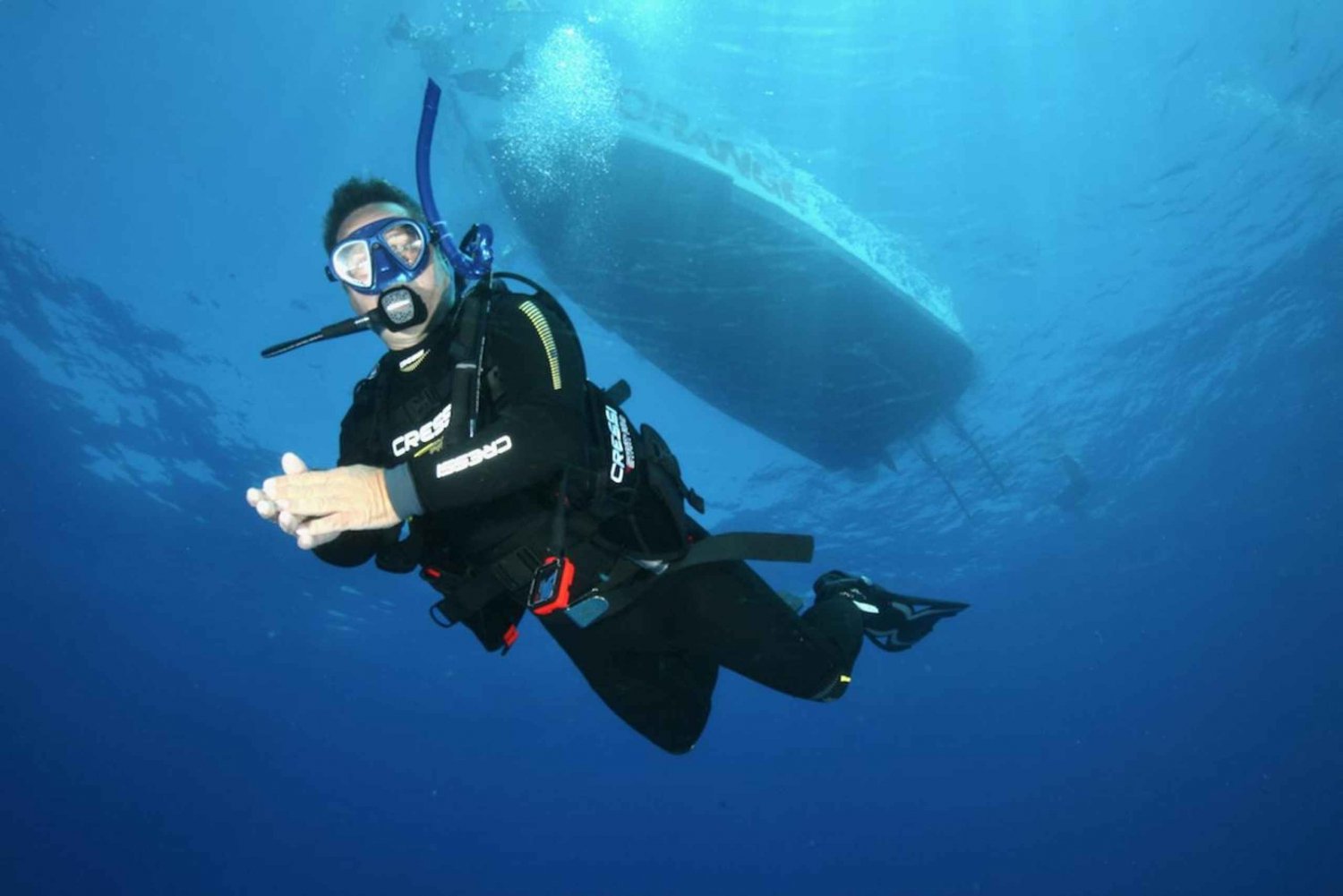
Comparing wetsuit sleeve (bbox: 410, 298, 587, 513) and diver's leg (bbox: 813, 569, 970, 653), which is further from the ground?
diver's leg (bbox: 813, 569, 970, 653)

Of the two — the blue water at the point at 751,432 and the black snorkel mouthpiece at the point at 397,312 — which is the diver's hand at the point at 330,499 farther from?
the blue water at the point at 751,432

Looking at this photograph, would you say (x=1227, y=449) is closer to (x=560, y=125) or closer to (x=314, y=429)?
(x=560, y=125)

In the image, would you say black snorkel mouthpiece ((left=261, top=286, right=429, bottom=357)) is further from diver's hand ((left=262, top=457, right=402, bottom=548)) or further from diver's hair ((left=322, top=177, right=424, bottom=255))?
diver's hand ((left=262, top=457, right=402, bottom=548))

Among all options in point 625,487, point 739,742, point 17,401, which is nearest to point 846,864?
point 739,742

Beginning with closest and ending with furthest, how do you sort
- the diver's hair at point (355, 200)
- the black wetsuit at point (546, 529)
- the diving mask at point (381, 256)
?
the black wetsuit at point (546, 529), the diving mask at point (381, 256), the diver's hair at point (355, 200)

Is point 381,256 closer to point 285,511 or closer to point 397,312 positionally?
point 397,312

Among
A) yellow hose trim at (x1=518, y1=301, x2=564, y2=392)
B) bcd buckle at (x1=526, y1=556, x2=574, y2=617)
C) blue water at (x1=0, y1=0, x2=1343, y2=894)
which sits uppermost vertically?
blue water at (x1=0, y1=0, x2=1343, y2=894)

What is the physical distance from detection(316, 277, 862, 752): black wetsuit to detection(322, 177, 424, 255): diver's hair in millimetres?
825

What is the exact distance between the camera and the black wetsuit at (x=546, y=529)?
274 cm

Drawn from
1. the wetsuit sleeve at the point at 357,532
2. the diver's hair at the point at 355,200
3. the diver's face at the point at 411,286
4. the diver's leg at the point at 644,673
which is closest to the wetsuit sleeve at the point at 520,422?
the diver's face at the point at 411,286

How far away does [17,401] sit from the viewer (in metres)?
21.8

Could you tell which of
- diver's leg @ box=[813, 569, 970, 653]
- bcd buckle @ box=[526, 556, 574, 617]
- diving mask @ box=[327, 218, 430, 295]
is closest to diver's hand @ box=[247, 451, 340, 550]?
bcd buckle @ box=[526, 556, 574, 617]

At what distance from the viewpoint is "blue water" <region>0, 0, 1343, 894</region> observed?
1331 centimetres

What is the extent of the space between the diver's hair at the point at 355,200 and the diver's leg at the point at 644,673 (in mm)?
2561
